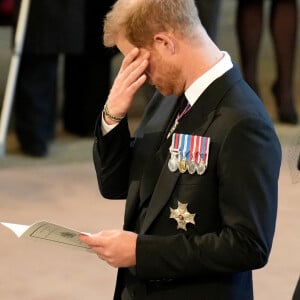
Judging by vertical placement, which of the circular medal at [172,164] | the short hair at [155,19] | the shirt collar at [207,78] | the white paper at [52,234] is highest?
the short hair at [155,19]

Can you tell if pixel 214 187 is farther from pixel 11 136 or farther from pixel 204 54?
pixel 11 136

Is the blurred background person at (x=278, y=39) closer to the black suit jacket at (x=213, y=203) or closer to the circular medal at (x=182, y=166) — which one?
the black suit jacket at (x=213, y=203)

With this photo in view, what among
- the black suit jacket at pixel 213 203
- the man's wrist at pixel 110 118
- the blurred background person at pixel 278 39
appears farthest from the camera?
the blurred background person at pixel 278 39

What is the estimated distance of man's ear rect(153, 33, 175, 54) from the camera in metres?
1.54

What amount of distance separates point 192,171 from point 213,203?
0.07 meters

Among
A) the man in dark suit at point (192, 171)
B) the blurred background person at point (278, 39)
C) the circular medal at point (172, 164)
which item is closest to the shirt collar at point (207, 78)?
the man in dark suit at point (192, 171)

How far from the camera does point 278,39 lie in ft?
14.6

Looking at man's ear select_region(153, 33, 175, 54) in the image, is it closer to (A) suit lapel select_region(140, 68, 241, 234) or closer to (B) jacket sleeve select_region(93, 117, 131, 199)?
(A) suit lapel select_region(140, 68, 241, 234)

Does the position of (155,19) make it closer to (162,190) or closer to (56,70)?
(162,190)

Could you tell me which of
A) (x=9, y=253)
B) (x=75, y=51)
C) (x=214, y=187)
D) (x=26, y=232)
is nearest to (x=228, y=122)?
(x=214, y=187)

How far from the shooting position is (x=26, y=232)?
1585mm

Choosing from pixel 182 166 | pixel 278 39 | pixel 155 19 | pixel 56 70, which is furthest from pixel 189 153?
pixel 278 39

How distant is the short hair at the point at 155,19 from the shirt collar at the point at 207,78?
8 centimetres

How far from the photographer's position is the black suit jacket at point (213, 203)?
1.49m
